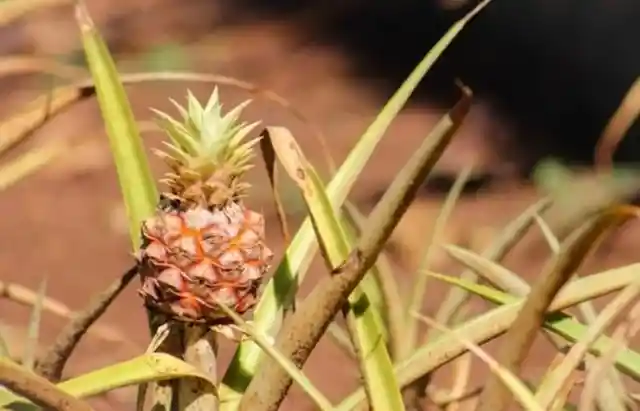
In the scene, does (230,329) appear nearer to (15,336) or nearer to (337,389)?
(15,336)

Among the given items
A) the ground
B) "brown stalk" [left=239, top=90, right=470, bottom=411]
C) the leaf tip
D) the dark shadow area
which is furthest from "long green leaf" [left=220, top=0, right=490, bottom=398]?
the dark shadow area

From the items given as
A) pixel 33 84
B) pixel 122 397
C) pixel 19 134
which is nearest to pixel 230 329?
pixel 19 134

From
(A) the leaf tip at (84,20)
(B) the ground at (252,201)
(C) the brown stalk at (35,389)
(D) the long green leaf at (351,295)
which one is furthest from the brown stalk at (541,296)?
(B) the ground at (252,201)

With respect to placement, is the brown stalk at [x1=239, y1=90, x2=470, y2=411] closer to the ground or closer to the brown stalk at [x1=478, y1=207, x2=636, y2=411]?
the brown stalk at [x1=478, y1=207, x2=636, y2=411]

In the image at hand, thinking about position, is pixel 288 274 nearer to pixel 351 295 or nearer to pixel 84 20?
pixel 351 295

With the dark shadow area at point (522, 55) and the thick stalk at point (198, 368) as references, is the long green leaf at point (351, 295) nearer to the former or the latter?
the thick stalk at point (198, 368)

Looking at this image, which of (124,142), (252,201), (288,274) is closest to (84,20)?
(124,142)
